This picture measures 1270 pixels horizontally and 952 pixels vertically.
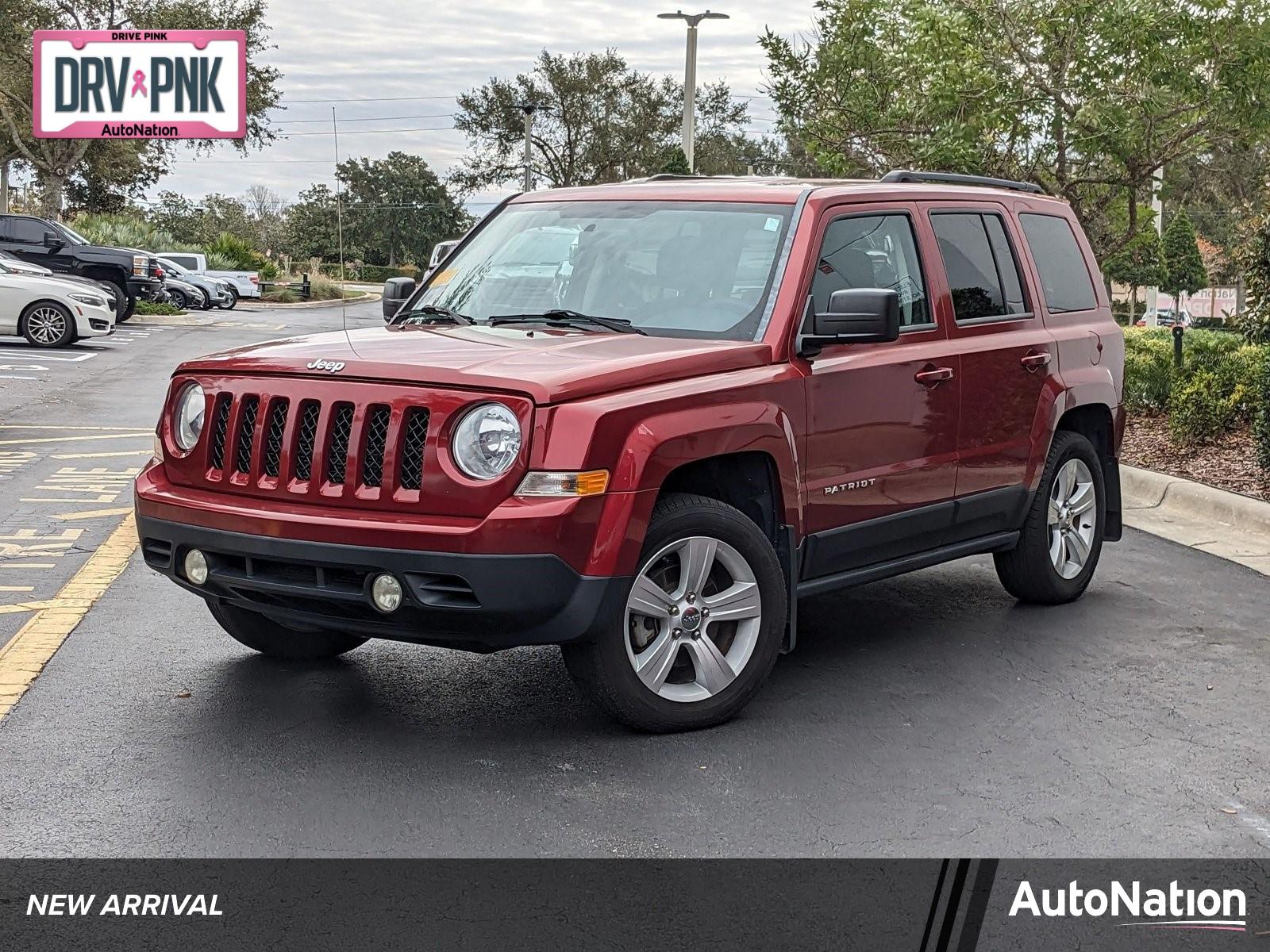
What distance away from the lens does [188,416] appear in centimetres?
568

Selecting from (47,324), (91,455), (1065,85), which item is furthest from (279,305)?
(91,455)

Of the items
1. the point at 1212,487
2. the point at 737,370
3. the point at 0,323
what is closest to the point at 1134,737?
the point at 737,370

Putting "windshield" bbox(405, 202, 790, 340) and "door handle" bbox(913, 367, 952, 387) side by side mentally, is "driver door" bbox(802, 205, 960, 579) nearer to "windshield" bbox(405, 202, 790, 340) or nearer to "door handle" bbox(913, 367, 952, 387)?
"door handle" bbox(913, 367, 952, 387)

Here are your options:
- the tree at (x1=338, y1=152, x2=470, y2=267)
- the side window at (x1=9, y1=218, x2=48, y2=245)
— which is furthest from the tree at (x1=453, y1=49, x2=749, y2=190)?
the side window at (x1=9, y1=218, x2=48, y2=245)

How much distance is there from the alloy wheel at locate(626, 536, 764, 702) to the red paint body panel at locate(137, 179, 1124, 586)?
30 cm

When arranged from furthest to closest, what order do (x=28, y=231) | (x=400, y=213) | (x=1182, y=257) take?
(x=400, y=213)
(x=1182, y=257)
(x=28, y=231)

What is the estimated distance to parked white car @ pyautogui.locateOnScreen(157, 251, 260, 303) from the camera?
43497 millimetres

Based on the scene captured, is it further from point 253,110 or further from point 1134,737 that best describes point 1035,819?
point 253,110

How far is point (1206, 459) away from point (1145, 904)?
8540 mm

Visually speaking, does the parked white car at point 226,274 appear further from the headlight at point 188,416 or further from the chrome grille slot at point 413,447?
the chrome grille slot at point 413,447

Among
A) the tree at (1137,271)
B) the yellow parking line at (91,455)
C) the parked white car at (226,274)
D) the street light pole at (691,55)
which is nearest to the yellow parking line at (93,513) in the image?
the yellow parking line at (91,455)

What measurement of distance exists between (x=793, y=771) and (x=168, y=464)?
245 centimetres

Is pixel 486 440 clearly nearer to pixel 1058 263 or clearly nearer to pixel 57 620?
pixel 57 620

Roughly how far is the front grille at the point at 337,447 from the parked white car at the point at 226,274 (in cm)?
3888
